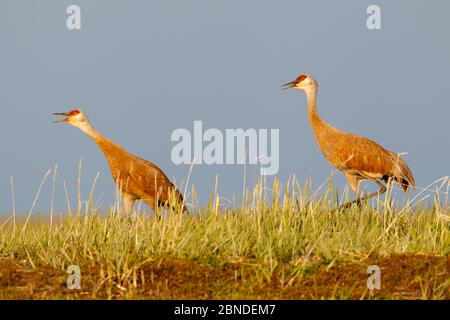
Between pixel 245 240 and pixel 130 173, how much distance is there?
4.26 meters

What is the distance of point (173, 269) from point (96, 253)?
2.77ft

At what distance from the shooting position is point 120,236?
764 centimetres

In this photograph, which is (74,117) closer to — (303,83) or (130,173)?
(130,173)

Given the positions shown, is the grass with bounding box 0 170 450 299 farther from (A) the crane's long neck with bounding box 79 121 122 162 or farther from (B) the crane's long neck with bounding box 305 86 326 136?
(B) the crane's long neck with bounding box 305 86 326 136

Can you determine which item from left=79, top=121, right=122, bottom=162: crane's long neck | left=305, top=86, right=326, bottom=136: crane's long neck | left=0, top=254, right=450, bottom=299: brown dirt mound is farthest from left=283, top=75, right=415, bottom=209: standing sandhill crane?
left=0, top=254, right=450, bottom=299: brown dirt mound

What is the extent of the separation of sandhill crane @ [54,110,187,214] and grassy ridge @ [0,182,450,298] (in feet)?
7.19

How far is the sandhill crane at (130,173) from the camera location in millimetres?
11305

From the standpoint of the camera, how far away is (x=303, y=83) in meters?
13.4

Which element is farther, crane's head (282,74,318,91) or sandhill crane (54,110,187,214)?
crane's head (282,74,318,91)

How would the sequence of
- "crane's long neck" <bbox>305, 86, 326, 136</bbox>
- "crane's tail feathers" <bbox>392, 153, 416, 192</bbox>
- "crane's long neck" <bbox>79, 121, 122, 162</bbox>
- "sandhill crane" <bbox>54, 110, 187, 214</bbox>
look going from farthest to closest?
"crane's long neck" <bbox>305, 86, 326, 136</bbox>
"crane's tail feathers" <bbox>392, 153, 416, 192</bbox>
"crane's long neck" <bbox>79, 121, 122, 162</bbox>
"sandhill crane" <bbox>54, 110, 187, 214</bbox>

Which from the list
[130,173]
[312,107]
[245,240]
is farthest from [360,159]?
[245,240]

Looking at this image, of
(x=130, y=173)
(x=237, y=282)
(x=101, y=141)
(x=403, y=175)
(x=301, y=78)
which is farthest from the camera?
(x=301, y=78)

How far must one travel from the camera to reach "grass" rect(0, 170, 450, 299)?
6371 millimetres
